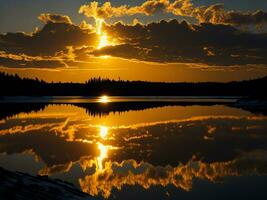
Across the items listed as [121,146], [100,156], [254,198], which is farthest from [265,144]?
[254,198]

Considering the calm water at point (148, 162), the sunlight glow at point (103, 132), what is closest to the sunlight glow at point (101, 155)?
the calm water at point (148, 162)

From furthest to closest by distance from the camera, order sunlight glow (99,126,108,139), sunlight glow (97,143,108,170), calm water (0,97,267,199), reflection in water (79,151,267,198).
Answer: sunlight glow (99,126,108,139), sunlight glow (97,143,108,170), reflection in water (79,151,267,198), calm water (0,97,267,199)

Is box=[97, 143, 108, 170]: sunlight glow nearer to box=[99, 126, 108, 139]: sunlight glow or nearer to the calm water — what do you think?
the calm water

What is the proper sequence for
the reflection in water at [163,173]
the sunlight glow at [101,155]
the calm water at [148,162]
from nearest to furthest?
the calm water at [148,162], the reflection in water at [163,173], the sunlight glow at [101,155]

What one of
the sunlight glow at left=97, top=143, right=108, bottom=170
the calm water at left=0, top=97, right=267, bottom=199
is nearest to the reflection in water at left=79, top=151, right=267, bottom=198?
the calm water at left=0, top=97, right=267, bottom=199

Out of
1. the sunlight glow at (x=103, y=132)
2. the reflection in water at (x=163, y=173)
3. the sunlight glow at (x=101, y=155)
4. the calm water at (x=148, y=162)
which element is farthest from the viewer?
the sunlight glow at (x=103, y=132)

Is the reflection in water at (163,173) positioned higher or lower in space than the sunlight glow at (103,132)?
higher

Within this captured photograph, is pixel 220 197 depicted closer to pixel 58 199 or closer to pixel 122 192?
pixel 122 192

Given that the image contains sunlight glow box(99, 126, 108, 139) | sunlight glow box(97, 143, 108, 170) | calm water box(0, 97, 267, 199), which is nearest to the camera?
calm water box(0, 97, 267, 199)

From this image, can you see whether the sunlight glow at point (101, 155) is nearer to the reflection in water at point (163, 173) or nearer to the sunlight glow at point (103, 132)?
the reflection in water at point (163, 173)

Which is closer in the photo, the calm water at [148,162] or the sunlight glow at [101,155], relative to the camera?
the calm water at [148,162]

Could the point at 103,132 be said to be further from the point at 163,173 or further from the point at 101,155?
the point at 163,173

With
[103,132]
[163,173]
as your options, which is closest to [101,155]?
[163,173]

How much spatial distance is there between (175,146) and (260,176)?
11.2m
